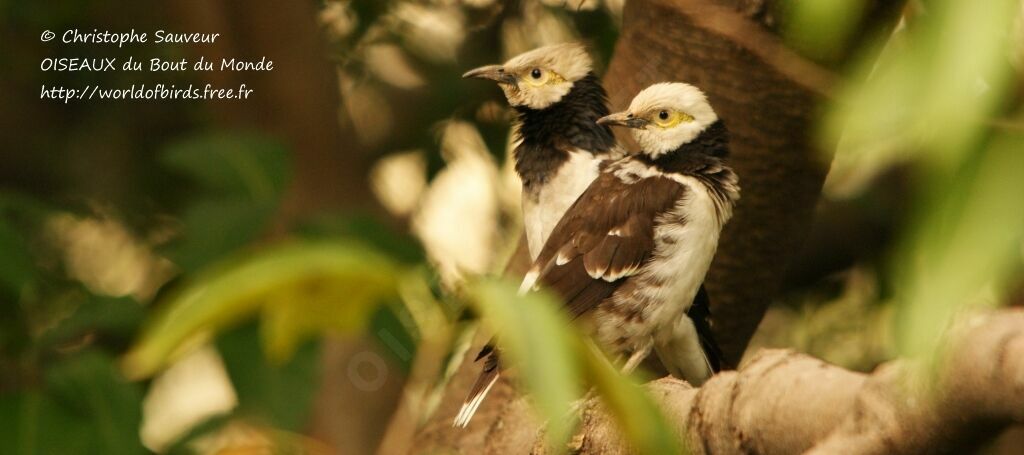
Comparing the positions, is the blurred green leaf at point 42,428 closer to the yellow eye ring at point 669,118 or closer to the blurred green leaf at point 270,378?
the blurred green leaf at point 270,378

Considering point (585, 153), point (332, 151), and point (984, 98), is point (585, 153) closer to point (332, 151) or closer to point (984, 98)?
point (332, 151)

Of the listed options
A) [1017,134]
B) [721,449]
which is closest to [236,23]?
[721,449]

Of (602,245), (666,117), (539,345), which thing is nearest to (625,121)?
(666,117)

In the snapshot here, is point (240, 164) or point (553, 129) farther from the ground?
point (240, 164)

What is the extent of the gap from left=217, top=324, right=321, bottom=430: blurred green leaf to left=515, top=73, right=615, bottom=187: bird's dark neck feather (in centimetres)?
109

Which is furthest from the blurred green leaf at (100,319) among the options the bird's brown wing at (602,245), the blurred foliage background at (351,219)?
the bird's brown wing at (602,245)

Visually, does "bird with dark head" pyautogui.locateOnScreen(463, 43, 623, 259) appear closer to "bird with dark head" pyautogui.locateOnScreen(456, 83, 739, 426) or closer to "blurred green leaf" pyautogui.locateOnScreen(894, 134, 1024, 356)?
"bird with dark head" pyautogui.locateOnScreen(456, 83, 739, 426)

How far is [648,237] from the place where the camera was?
2592mm

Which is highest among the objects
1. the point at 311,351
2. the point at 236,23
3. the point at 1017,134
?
the point at 236,23

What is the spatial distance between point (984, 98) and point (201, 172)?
5.49ft

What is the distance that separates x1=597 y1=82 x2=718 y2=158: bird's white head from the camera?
106 inches

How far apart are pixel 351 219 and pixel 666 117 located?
2.37 ft

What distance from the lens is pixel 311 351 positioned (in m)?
1.89

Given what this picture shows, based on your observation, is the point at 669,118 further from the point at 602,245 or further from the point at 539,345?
the point at 539,345
